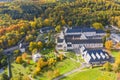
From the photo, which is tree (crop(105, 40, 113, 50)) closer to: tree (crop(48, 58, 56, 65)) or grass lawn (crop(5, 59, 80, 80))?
grass lawn (crop(5, 59, 80, 80))

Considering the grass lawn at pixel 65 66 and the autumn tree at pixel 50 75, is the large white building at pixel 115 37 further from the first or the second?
the autumn tree at pixel 50 75

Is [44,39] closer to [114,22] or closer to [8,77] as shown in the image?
[8,77]

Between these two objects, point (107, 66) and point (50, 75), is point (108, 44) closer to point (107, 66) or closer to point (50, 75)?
point (107, 66)

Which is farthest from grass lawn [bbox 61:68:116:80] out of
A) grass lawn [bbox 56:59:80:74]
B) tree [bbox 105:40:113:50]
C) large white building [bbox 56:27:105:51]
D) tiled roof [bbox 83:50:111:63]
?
large white building [bbox 56:27:105:51]

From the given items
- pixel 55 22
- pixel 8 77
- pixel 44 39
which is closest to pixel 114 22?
pixel 55 22

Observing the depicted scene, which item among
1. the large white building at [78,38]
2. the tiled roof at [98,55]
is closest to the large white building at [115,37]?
the large white building at [78,38]
